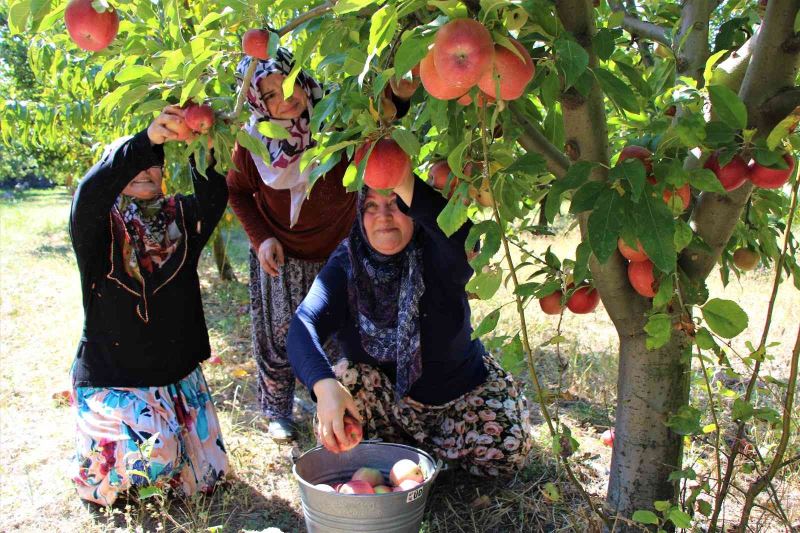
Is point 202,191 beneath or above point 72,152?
beneath

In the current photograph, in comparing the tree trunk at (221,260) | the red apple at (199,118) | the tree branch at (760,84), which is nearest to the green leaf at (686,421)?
the tree branch at (760,84)

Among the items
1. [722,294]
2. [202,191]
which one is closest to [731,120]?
[202,191]

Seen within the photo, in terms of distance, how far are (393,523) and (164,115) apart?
49.5 inches

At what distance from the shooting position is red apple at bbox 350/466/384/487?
6.51ft

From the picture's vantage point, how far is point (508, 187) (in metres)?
1.41

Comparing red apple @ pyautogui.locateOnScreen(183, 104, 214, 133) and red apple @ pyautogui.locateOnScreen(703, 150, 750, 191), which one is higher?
red apple @ pyautogui.locateOnScreen(183, 104, 214, 133)

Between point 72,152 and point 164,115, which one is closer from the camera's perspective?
point 164,115

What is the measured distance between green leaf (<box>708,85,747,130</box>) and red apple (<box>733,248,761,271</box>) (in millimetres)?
745

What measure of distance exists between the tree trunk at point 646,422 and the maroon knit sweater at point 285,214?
4.86ft

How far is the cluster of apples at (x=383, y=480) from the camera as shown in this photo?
1.86m

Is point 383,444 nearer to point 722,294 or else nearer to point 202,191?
point 202,191

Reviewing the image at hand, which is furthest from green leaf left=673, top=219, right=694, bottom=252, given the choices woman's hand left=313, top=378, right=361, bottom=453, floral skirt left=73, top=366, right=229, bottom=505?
floral skirt left=73, top=366, right=229, bottom=505

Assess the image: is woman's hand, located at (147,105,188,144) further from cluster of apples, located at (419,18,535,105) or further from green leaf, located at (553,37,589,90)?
green leaf, located at (553,37,589,90)

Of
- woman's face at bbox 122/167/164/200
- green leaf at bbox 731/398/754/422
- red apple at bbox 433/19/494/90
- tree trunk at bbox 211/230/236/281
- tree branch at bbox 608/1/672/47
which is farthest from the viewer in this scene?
tree trunk at bbox 211/230/236/281
